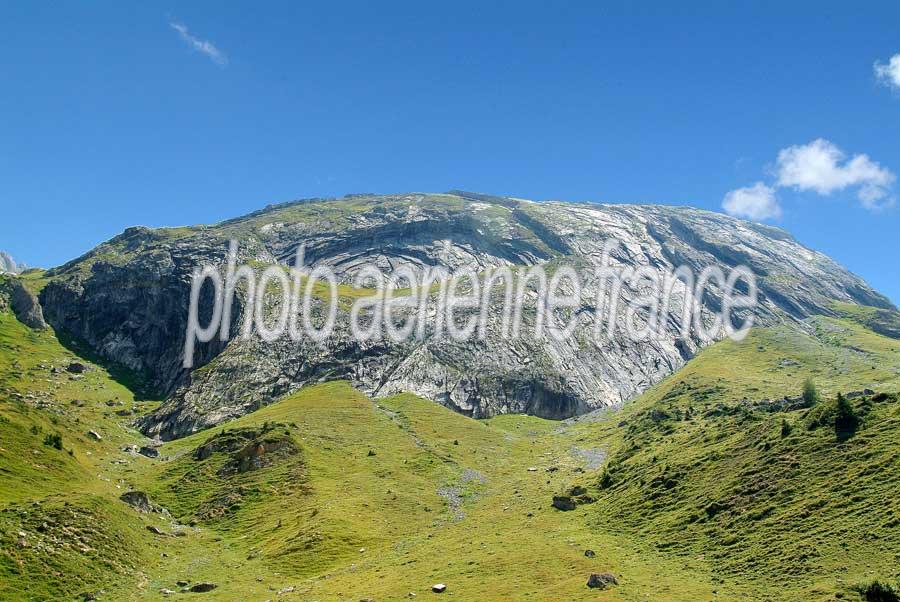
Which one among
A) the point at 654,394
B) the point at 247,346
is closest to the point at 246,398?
the point at 247,346

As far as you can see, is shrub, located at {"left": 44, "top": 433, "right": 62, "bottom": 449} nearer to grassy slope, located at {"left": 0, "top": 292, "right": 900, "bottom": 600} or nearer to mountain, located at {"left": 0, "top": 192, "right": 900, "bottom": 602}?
mountain, located at {"left": 0, "top": 192, "right": 900, "bottom": 602}

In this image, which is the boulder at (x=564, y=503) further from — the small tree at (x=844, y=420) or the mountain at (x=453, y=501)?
the small tree at (x=844, y=420)

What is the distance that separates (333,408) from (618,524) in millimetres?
90268

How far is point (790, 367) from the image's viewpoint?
604ft

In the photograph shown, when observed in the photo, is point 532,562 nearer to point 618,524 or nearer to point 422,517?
point 618,524

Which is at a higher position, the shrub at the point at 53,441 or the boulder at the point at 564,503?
the shrub at the point at 53,441

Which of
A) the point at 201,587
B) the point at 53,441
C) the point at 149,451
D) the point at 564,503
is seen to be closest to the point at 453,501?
the point at 564,503

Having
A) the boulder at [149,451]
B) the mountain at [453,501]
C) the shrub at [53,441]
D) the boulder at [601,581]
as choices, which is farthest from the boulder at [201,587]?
the boulder at [149,451]

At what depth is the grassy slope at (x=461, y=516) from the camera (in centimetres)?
5334

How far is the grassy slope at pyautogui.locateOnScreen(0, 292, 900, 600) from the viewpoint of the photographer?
53.3m

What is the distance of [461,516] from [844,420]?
55.0 m

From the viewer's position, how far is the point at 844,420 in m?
66.1

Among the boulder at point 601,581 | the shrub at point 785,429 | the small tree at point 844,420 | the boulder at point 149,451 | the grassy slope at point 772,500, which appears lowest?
the boulder at point 149,451

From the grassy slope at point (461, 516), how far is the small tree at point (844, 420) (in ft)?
4.28
